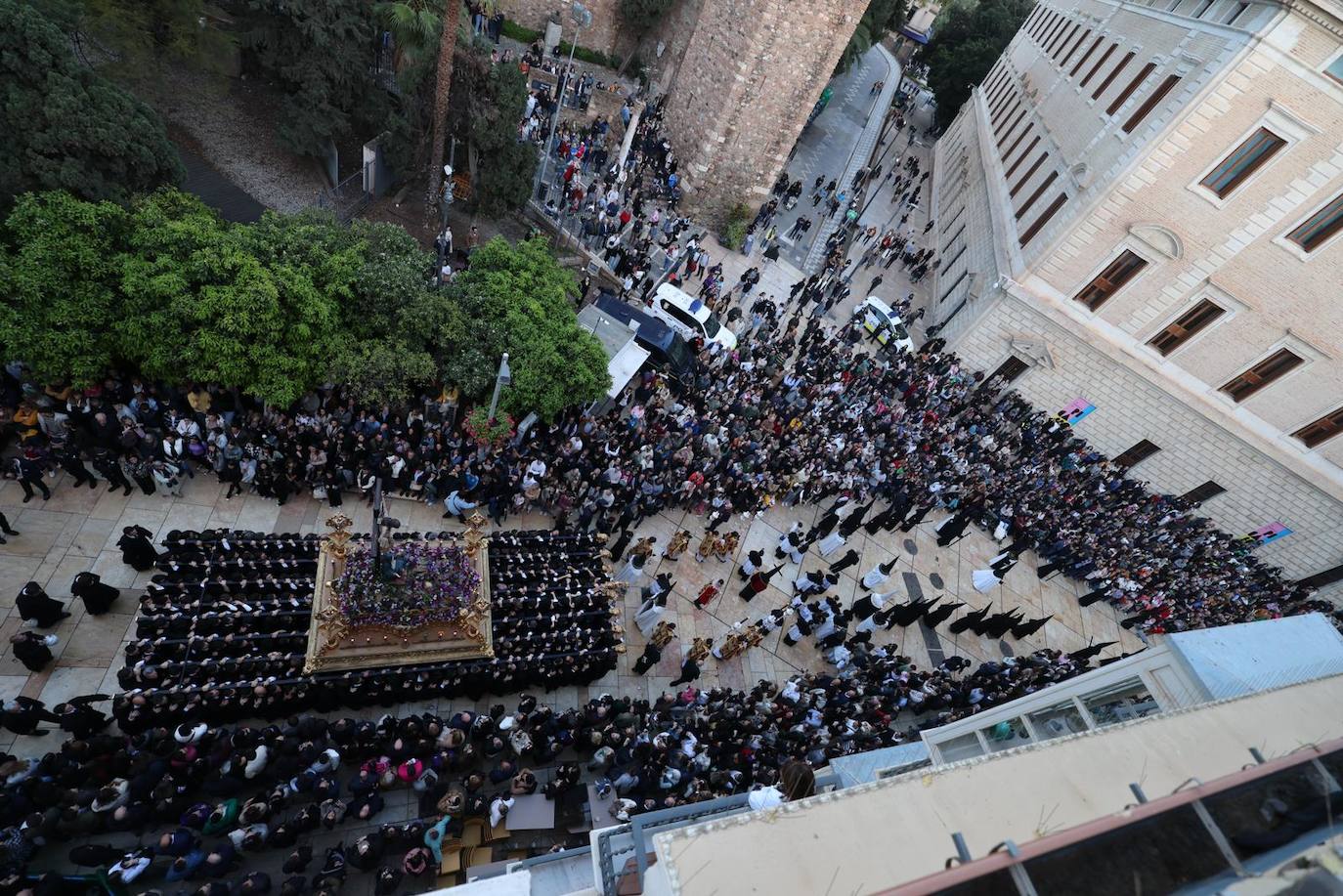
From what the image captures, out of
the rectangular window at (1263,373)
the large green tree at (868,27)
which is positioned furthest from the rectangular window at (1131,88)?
the large green tree at (868,27)

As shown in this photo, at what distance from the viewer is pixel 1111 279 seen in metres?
20.0

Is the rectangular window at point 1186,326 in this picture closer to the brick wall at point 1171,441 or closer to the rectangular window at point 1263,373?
the brick wall at point 1171,441

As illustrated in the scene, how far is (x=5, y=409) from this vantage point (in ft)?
35.1

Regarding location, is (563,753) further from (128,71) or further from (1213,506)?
(1213,506)

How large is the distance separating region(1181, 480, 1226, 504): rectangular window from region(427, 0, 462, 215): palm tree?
86.8 feet

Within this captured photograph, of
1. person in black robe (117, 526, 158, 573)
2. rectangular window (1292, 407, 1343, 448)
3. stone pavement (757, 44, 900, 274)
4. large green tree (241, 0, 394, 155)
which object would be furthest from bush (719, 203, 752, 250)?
person in black robe (117, 526, 158, 573)

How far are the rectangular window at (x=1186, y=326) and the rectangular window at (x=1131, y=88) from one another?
7.02m

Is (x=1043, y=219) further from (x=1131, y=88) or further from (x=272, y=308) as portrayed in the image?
(x=272, y=308)

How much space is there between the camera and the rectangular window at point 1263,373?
737 inches

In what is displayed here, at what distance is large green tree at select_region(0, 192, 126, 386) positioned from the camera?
32.6 feet

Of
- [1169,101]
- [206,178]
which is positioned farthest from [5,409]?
[1169,101]

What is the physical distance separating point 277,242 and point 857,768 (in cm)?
1378

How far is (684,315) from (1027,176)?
15.5 meters

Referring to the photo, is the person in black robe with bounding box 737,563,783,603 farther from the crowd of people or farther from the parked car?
the parked car
